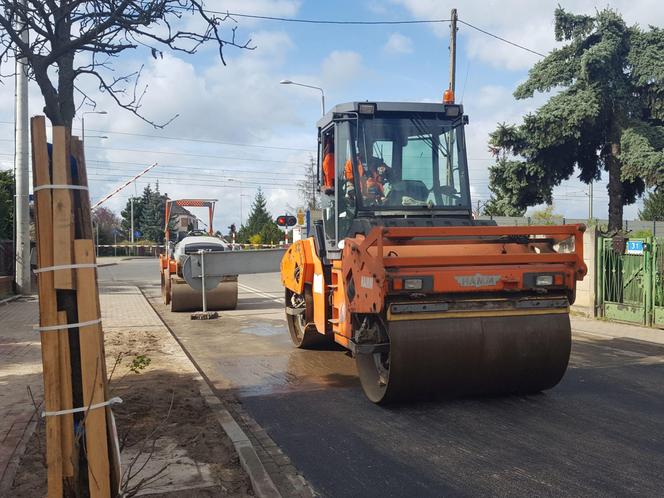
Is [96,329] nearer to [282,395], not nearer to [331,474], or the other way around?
[331,474]

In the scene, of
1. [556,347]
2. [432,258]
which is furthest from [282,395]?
[556,347]

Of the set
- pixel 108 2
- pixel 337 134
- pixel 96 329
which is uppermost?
pixel 108 2

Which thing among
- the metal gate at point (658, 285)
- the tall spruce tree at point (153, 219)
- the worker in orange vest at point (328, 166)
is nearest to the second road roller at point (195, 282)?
the worker in orange vest at point (328, 166)

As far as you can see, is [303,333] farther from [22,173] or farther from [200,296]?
[22,173]

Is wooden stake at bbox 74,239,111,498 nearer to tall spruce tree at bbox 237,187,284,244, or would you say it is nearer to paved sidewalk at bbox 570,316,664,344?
paved sidewalk at bbox 570,316,664,344

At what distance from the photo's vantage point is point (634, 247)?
12812 millimetres

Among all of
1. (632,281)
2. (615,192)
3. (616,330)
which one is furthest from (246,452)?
(615,192)

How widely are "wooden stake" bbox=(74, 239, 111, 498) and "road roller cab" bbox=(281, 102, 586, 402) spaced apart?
2.83 m

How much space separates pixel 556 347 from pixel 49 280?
4.71 metres

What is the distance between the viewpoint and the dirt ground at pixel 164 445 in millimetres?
4375

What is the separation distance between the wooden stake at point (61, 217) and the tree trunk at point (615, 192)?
2080 centimetres

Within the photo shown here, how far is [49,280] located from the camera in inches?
137

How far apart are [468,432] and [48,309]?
375cm

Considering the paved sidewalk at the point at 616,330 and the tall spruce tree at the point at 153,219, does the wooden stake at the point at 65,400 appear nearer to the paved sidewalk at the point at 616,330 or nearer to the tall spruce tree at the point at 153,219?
the paved sidewalk at the point at 616,330
